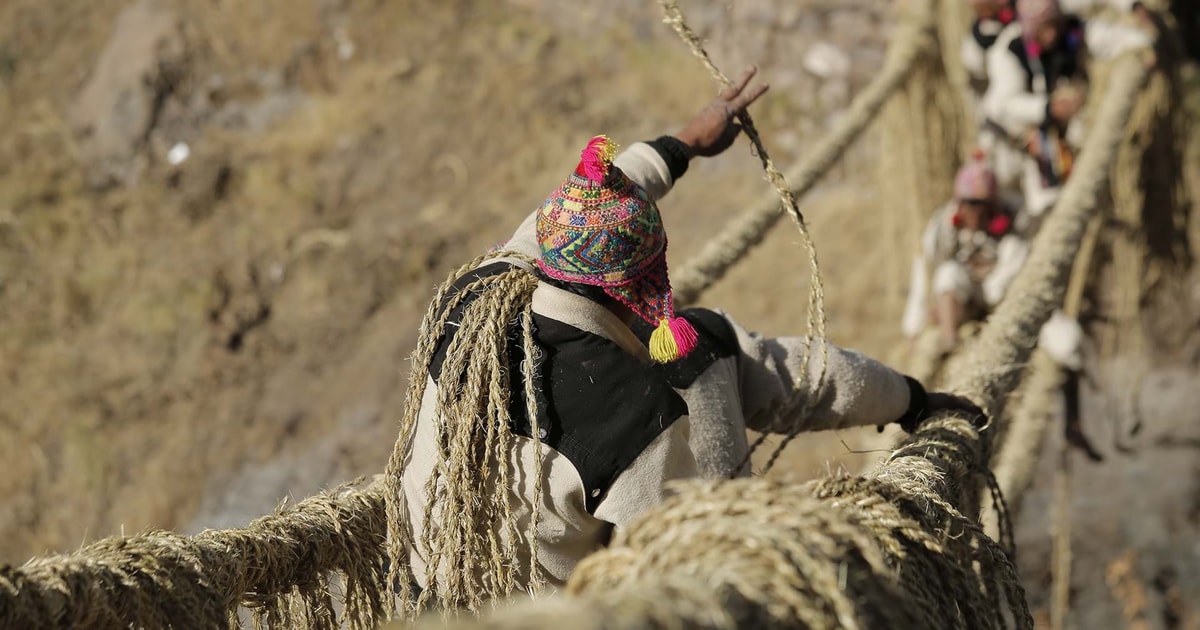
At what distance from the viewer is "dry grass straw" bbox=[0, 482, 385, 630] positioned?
1.00 m

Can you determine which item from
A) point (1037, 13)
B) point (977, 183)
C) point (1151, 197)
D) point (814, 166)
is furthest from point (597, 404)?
point (1151, 197)

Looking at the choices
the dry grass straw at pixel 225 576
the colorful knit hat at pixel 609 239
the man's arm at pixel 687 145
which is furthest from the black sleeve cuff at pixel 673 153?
the dry grass straw at pixel 225 576

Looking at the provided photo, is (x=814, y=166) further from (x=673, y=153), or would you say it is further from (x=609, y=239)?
(x=609, y=239)

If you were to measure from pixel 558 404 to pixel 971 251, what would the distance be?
7.82 ft

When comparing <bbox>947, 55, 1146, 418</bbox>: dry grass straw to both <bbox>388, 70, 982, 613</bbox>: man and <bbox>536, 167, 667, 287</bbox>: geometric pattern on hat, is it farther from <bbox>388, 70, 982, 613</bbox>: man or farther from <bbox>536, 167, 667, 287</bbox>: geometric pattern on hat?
<bbox>536, 167, 667, 287</bbox>: geometric pattern on hat

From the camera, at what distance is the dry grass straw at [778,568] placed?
630mm

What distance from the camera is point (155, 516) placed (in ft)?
17.9

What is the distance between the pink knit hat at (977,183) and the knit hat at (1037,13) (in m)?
0.48

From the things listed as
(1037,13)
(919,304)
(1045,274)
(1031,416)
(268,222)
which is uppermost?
(268,222)

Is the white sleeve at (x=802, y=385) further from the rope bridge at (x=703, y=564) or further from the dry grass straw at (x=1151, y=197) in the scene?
the dry grass straw at (x=1151, y=197)

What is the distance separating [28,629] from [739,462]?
76 centimetres

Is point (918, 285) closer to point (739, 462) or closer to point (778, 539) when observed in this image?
point (739, 462)

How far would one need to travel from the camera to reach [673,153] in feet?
5.38

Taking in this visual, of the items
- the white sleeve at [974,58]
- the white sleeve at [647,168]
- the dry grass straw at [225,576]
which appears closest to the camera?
the dry grass straw at [225,576]
